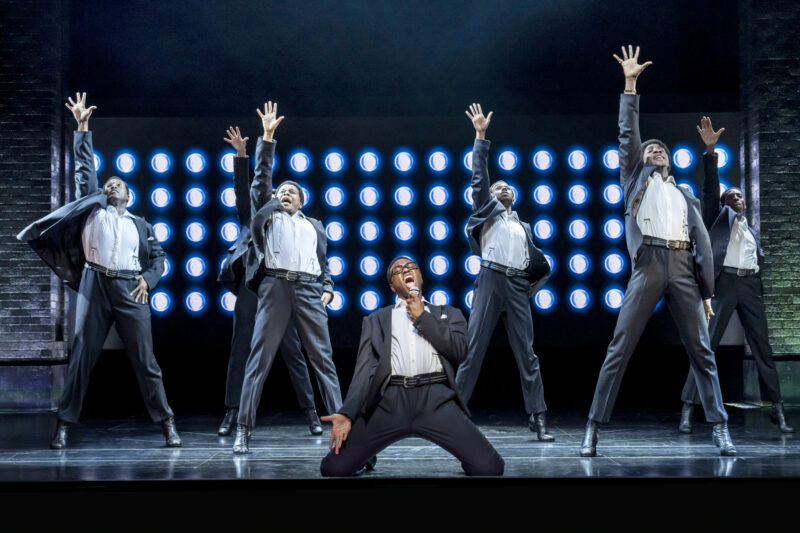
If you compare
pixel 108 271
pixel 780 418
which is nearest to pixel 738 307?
pixel 780 418

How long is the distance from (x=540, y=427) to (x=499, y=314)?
0.84 m

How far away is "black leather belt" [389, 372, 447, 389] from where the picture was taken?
12.6 ft

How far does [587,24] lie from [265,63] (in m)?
3.43

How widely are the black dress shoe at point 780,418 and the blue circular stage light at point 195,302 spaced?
527cm

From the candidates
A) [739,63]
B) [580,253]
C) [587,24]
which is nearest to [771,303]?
[580,253]

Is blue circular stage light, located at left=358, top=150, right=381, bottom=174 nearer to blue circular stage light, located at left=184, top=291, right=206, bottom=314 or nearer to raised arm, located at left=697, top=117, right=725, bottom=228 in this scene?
blue circular stage light, located at left=184, top=291, right=206, bottom=314

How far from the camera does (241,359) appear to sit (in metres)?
6.13

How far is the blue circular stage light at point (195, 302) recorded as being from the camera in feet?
26.2

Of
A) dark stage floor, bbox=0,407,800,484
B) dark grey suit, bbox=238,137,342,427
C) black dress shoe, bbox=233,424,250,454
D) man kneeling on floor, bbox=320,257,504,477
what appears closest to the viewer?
man kneeling on floor, bbox=320,257,504,477

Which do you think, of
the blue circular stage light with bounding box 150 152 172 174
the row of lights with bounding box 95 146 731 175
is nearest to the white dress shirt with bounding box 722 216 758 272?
the row of lights with bounding box 95 146 731 175

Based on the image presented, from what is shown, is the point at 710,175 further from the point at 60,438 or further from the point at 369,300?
the point at 60,438

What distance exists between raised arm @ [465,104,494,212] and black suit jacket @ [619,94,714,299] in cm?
96

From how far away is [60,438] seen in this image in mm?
5074

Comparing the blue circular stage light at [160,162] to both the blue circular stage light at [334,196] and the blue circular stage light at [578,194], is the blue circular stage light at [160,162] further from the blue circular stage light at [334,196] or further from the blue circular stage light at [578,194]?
the blue circular stage light at [578,194]
